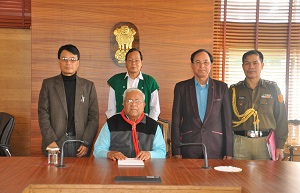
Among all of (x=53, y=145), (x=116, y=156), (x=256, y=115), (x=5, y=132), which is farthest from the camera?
(x=5, y=132)

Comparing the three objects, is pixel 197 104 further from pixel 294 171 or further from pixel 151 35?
pixel 151 35

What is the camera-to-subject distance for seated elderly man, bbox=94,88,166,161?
321 cm

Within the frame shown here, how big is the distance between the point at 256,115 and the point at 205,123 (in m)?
0.53

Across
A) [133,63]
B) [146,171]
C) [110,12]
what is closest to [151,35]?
[110,12]

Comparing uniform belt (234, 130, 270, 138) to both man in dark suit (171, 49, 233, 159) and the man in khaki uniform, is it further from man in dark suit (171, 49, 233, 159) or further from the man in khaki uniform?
man in dark suit (171, 49, 233, 159)

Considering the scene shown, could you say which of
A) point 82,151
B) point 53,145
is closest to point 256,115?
point 82,151

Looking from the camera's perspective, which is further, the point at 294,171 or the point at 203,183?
the point at 294,171

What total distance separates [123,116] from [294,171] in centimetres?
141

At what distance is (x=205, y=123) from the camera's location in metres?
3.57

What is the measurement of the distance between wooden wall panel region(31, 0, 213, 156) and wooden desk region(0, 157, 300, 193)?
2.33 metres

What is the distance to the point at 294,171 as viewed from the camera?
2.79 metres

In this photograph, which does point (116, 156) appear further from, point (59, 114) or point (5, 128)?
point (5, 128)

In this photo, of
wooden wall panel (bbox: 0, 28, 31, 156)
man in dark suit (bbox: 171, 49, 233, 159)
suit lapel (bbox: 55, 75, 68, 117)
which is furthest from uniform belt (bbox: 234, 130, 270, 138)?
wooden wall panel (bbox: 0, 28, 31, 156)

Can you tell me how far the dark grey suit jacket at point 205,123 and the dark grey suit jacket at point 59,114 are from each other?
0.82 m
